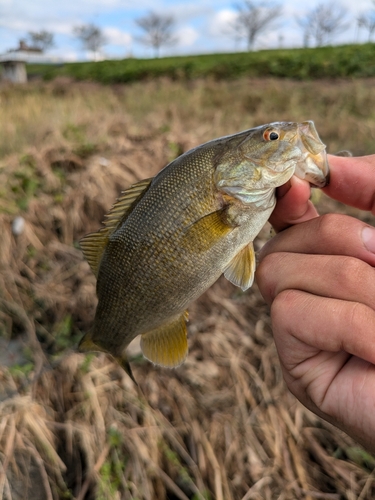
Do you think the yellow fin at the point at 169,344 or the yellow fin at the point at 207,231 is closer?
the yellow fin at the point at 207,231

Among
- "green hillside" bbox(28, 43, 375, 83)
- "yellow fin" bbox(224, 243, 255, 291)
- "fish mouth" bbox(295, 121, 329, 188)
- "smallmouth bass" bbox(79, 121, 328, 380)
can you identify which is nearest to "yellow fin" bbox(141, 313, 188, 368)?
"smallmouth bass" bbox(79, 121, 328, 380)

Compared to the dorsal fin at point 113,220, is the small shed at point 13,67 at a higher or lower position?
higher

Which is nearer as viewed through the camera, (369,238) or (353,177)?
(369,238)

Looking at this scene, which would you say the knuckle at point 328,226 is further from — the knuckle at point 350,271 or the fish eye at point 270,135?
the fish eye at point 270,135

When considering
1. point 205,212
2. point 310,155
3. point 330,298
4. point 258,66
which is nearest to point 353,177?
point 310,155

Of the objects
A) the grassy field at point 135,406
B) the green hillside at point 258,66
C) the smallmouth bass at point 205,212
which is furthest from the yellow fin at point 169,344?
the green hillside at point 258,66

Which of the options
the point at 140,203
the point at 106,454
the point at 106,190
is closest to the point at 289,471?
the point at 106,454

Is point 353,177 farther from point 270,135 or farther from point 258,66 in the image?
point 258,66
